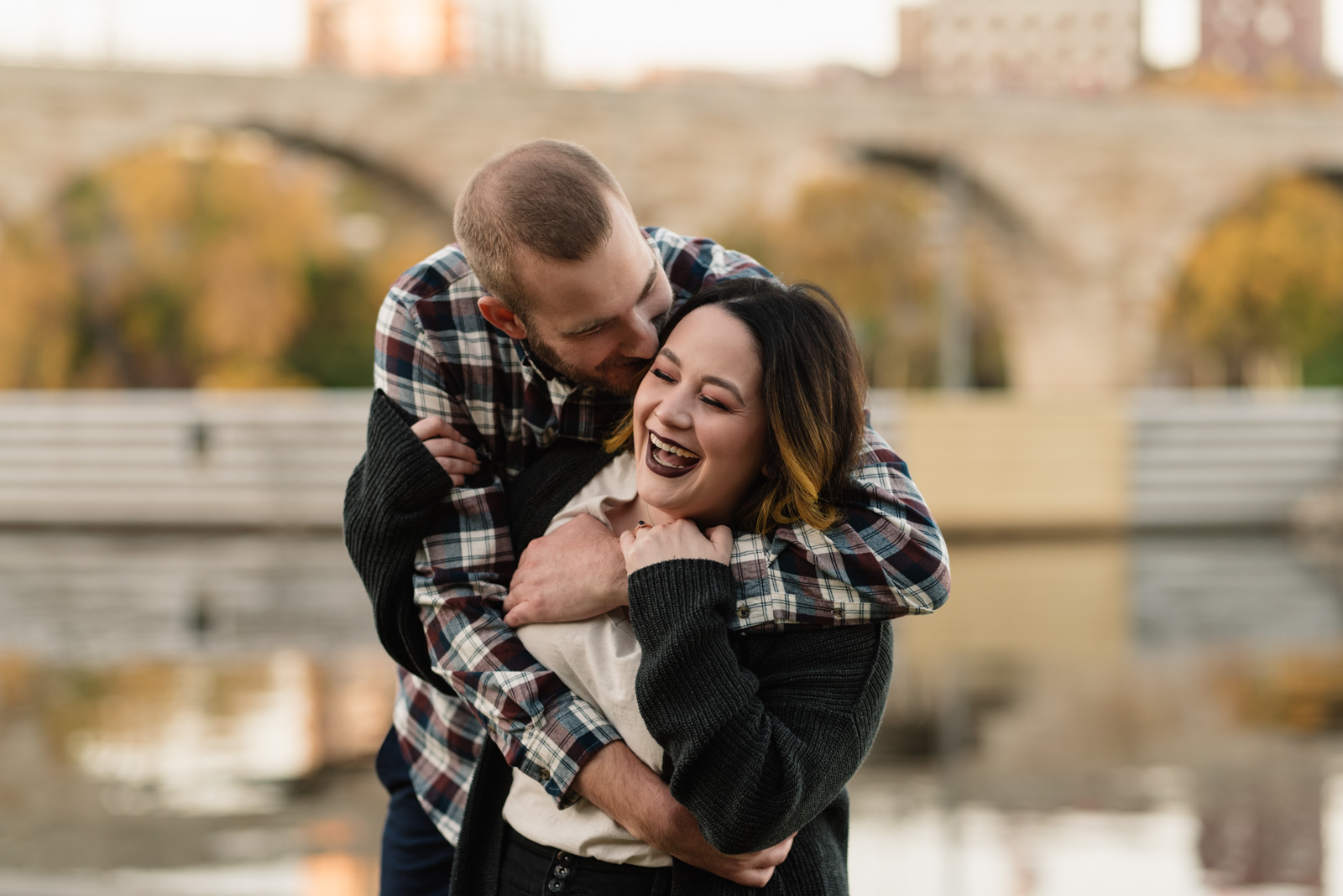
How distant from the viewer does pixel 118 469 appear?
1147 centimetres

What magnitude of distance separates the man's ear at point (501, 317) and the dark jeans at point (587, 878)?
67 cm

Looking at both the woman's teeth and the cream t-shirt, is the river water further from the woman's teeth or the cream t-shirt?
the woman's teeth

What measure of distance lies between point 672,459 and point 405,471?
36 cm

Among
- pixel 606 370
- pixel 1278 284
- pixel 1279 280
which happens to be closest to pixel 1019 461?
pixel 606 370

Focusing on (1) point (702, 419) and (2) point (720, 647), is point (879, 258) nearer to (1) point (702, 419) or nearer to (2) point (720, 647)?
Result: (1) point (702, 419)

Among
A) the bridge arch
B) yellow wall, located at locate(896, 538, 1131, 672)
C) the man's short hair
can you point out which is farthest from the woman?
the bridge arch

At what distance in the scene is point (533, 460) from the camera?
201 cm

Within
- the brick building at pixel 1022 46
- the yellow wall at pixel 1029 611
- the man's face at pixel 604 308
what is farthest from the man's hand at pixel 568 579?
the brick building at pixel 1022 46

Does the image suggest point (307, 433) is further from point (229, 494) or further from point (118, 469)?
point (118, 469)

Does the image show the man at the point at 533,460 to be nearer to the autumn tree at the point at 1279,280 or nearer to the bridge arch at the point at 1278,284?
the bridge arch at the point at 1278,284

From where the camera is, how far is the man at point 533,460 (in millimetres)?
1659

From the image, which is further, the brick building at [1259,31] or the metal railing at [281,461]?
the brick building at [1259,31]

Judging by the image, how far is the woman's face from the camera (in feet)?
5.51

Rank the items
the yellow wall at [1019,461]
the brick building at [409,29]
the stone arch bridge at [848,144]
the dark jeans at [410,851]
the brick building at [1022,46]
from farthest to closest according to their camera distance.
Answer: the brick building at [409,29] < the brick building at [1022,46] < the stone arch bridge at [848,144] < the yellow wall at [1019,461] < the dark jeans at [410,851]
